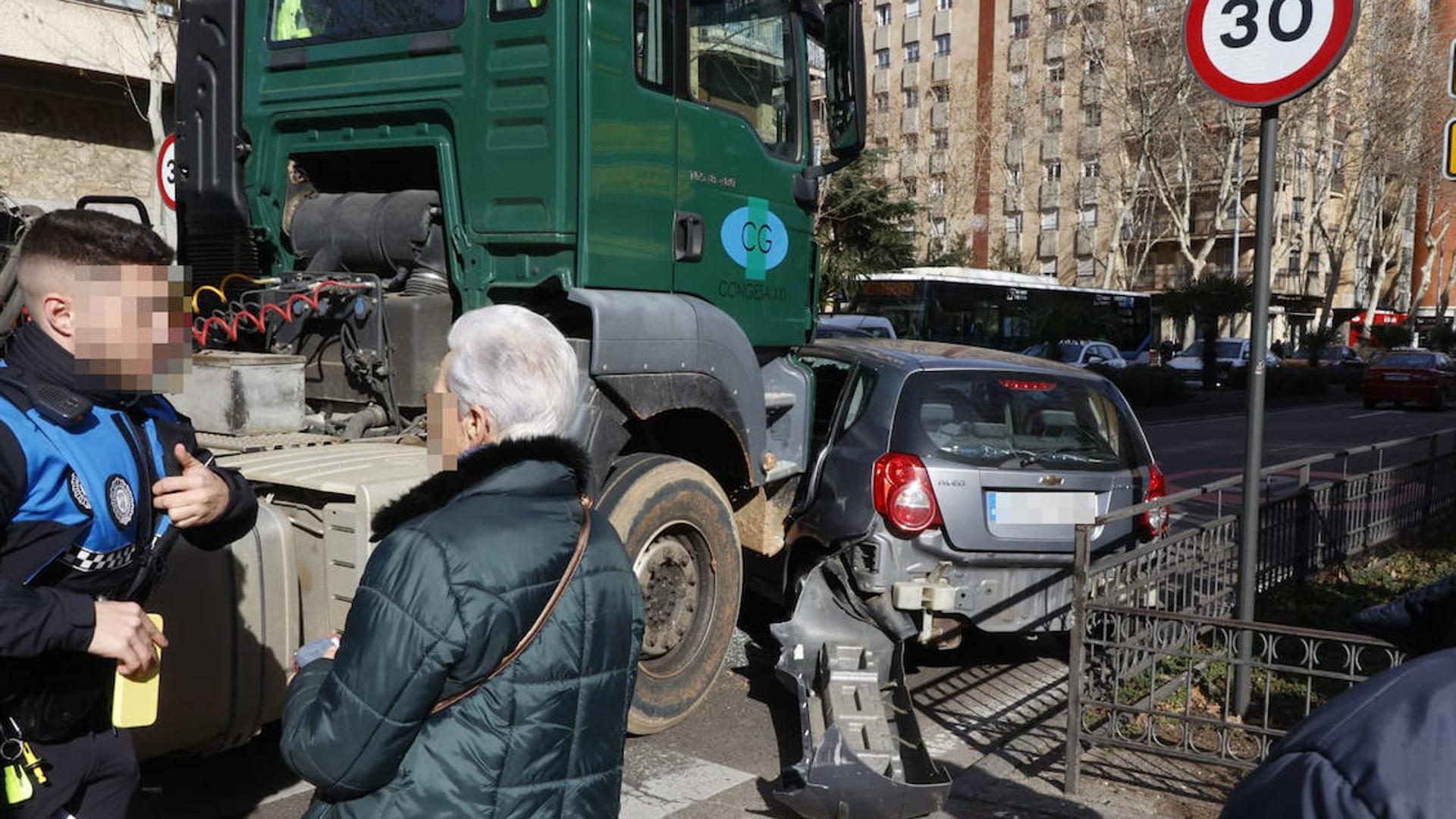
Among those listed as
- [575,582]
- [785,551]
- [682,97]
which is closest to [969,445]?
[785,551]

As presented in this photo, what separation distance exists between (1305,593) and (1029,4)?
5557 centimetres

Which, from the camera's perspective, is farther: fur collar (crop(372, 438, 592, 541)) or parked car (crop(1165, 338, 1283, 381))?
parked car (crop(1165, 338, 1283, 381))

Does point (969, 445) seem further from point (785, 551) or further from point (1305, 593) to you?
point (1305, 593)

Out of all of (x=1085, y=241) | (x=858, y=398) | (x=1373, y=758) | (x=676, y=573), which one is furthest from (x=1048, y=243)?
(x=1373, y=758)

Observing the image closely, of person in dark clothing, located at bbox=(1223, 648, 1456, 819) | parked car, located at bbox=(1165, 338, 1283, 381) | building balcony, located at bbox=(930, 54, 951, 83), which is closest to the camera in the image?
person in dark clothing, located at bbox=(1223, 648, 1456, 819)

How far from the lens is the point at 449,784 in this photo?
1885mm

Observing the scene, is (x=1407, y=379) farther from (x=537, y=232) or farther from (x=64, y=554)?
(x=64, y=554)

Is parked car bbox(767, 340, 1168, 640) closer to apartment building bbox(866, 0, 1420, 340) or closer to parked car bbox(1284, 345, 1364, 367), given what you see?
apartment building bbox(866, 0, 1420, 340)

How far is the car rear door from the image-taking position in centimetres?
539

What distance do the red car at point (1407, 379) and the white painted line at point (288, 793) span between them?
30.7 m

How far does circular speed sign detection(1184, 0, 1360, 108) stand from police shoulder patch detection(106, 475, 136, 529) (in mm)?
4321

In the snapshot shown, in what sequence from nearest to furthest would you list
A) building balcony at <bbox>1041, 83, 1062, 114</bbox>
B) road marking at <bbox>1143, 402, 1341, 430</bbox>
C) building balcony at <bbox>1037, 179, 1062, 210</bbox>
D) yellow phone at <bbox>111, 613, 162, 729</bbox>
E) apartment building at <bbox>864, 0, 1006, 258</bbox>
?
yellow phone at <bbox>111, 613, 162, 729</bbox> → road marking at <bbox>1143, 402, 1341, 430</bbox> → apartment building at <bbox>864, 0, 1006, 258</bbox> → building balcony at <bbox>1041, 83, 1062, 114</bbox> → building balcony at <bbox>1037, 179, 1062, 210</bbox>

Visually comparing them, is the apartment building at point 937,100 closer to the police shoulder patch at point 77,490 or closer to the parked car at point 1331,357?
the parked car at point 1331,357

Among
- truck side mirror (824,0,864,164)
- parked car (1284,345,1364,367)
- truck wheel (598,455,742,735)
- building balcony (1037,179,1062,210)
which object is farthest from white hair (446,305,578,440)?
building balcony (1037,179,1062,210)
